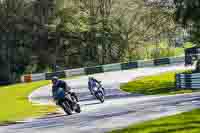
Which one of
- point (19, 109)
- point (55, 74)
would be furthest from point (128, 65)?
point (19, 109)

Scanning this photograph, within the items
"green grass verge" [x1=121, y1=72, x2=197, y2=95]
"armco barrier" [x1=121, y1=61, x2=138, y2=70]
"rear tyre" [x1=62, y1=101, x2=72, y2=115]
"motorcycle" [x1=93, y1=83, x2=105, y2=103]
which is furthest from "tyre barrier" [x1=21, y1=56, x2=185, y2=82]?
"rear tyre" [x1=62, y1=101, x2=72, y2=115]

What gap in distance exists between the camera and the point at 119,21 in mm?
69875

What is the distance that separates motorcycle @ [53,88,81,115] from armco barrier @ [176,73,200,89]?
37.4 feet

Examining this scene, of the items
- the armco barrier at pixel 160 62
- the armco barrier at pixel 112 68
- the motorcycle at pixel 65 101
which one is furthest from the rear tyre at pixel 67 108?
the armco barrier at pixel 160 62

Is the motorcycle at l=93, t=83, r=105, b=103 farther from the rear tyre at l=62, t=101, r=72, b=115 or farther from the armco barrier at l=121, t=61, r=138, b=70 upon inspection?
the armco barrier at l=121, t=61, r=138, b=70

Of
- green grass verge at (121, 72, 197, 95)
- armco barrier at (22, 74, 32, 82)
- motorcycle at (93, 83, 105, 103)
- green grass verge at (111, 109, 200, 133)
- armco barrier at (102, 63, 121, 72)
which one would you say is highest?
green grass verge at (111, 109, 200, 133)

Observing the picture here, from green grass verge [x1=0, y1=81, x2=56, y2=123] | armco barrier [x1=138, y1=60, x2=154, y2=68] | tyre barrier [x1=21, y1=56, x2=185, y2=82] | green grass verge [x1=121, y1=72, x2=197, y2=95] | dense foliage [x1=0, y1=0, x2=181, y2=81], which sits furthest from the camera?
dense foliage [x1=0, y1=0, x2=181, y2=81]

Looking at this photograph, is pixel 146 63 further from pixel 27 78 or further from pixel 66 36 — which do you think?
pixel 66 36

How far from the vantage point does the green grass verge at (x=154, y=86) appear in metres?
33.9

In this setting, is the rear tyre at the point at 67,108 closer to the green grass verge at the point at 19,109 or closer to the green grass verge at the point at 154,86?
the green grass verge at the point at 19,109

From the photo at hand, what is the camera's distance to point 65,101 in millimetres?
23328

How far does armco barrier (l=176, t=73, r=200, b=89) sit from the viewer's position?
33.1m

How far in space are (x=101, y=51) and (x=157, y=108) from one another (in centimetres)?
4873

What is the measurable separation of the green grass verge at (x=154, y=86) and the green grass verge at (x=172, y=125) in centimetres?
1447
